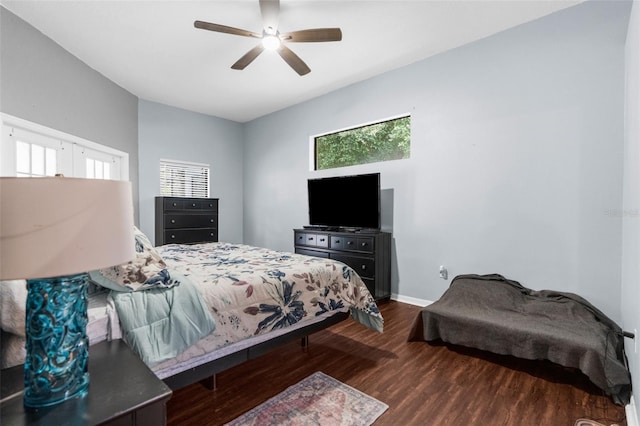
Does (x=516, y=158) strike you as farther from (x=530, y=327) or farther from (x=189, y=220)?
(x=189, y=220)

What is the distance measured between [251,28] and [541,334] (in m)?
3.51

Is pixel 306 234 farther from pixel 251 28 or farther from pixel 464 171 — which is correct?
pixel 251 28

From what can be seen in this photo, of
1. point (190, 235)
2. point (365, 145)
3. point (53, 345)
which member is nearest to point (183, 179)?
point (190, 235)

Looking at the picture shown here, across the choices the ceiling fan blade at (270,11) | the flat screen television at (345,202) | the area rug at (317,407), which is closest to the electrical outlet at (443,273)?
the flat screen television at (345,202)

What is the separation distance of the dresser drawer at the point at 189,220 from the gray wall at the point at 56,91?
3.88ft

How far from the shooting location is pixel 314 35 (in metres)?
2.45

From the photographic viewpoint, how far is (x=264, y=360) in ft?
7.23

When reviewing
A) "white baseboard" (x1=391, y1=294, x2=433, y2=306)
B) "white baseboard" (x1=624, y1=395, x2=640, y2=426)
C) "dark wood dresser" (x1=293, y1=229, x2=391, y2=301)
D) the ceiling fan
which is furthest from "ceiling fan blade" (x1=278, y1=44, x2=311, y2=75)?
"white baseboard" (x1=624, y1=395, x2=640, y2=426)

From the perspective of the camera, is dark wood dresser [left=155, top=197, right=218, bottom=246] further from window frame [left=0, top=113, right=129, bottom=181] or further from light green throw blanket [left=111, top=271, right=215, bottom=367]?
light green throw blanket [left=111, top=271, right=215, bottom=367]

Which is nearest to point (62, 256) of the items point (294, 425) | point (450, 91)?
point (294, 425)

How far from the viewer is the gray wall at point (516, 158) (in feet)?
7.99

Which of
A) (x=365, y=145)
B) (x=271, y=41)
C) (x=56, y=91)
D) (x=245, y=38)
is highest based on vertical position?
(x=245, y=38)

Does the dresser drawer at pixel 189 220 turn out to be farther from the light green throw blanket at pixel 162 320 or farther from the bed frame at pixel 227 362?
the light green throw blanket at pixel 162 320

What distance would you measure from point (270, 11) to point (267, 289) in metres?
2.13
